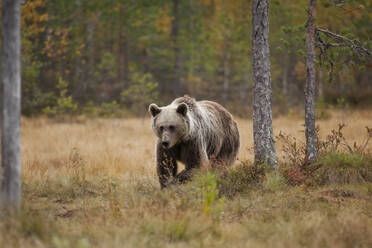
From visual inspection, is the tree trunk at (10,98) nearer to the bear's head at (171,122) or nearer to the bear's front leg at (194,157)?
the bear's head at (171,122)

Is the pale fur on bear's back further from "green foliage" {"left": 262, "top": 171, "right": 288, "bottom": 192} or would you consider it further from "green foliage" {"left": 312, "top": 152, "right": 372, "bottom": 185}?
"green foliage" {"left": 312, "top": 152, "right": 372, "bottom": 185}

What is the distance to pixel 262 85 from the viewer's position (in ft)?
Result: 18.2

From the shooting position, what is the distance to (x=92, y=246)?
3.16 m

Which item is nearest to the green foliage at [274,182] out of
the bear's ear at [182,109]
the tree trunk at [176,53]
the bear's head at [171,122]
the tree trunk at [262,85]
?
the tree trunk at [262,85]

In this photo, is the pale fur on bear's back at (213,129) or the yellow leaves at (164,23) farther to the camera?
the yellow leaves at (164,23)

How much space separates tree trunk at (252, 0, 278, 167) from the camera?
548 cm

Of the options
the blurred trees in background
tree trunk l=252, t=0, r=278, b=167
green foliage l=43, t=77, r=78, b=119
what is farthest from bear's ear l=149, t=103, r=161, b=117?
green foliage l=43, t=77, r=78, b=119

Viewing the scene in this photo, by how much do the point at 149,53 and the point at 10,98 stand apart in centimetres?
2030

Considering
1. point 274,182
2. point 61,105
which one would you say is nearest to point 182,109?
point 274,182

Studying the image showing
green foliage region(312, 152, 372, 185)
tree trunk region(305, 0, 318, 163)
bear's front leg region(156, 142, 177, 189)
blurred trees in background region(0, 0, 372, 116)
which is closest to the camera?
green foliage region(312, 152, 372, 185)

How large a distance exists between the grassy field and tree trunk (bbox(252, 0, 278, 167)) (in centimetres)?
40

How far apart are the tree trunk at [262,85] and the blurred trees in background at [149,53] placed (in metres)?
6.30

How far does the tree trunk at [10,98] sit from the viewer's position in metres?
3.40

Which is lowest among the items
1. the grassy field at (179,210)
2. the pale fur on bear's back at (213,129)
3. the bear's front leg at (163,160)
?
the grassy field at (179,210)
